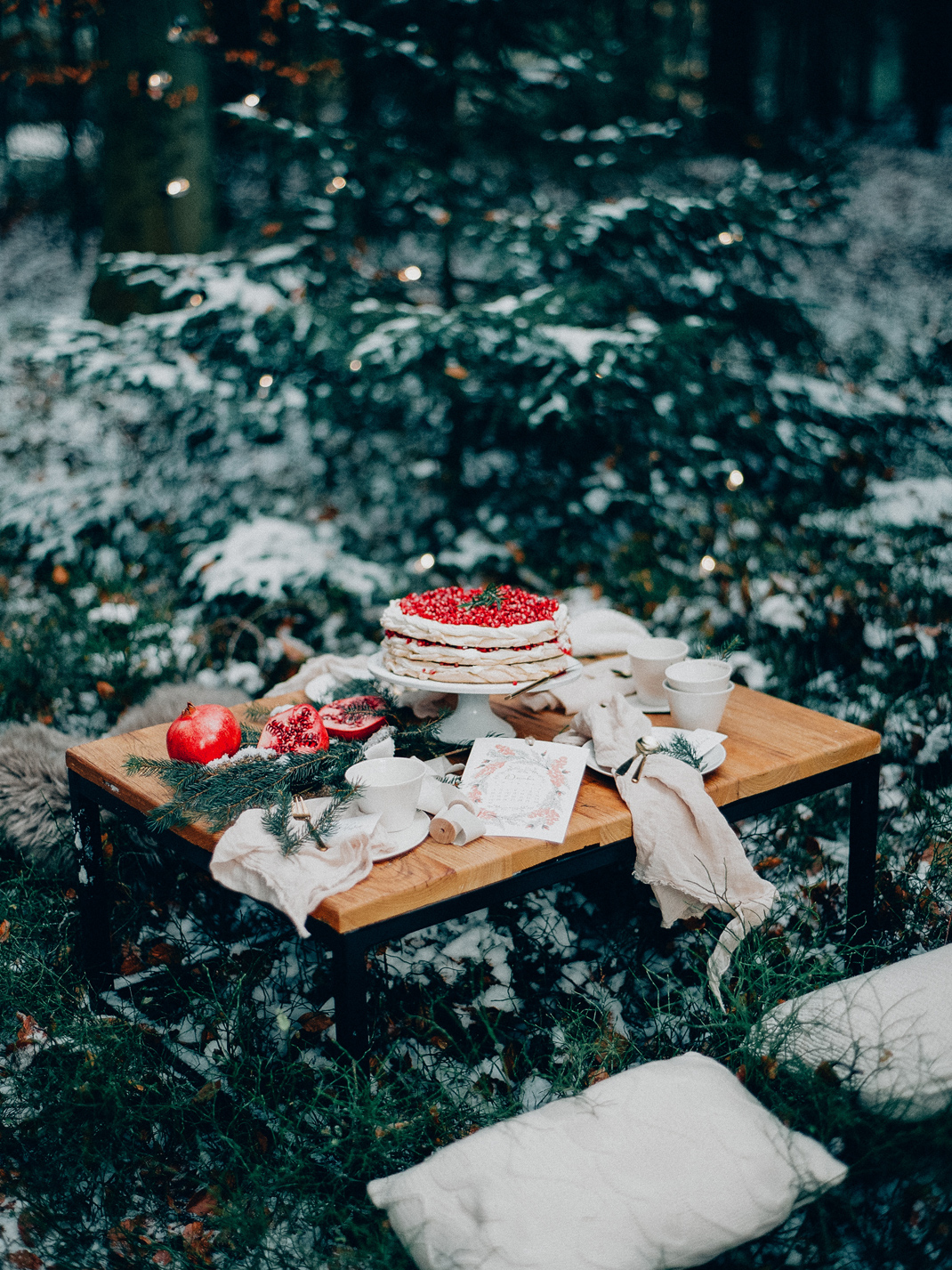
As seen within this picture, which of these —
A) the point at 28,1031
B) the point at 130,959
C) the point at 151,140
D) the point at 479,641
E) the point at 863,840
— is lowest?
the point at 130,959

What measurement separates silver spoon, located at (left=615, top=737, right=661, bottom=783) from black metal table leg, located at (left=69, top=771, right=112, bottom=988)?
4.20ft

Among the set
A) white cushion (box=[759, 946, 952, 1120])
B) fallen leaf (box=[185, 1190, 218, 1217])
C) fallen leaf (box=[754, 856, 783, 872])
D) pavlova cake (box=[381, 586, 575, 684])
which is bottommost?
fallen leaf (box=[754, 856, 783, 872])

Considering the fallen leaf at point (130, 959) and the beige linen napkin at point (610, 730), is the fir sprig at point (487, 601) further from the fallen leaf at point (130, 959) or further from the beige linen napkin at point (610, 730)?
the fallen leaf at point (130, 959)

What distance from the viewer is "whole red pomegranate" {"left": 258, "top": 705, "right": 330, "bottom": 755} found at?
85.0 inches

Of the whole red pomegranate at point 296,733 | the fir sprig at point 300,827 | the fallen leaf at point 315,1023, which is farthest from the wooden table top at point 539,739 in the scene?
the fallen leaf at point 315,1023

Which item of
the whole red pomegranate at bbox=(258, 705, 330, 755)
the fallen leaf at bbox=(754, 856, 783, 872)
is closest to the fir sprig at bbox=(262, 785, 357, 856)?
the whole red pomegranate at bbox=(258, 705, 330, 755)

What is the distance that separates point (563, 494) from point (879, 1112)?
354 centimetres

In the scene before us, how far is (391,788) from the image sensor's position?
1.86 meters

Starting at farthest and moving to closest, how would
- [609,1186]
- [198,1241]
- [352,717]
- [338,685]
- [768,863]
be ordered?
[768,863] < [338,685] < [352,717] < [198,1241] < [609,1186]

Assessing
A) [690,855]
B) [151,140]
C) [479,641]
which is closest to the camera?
[690,855]

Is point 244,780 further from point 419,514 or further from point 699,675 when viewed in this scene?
point 419,514

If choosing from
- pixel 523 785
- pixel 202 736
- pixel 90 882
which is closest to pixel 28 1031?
pixel 90 882

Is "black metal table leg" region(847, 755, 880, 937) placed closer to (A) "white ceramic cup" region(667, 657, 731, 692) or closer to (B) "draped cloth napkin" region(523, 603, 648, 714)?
(A) "white ceramic cup" region(667, 657, 731, 692)

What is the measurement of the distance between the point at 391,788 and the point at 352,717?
0.59 m
